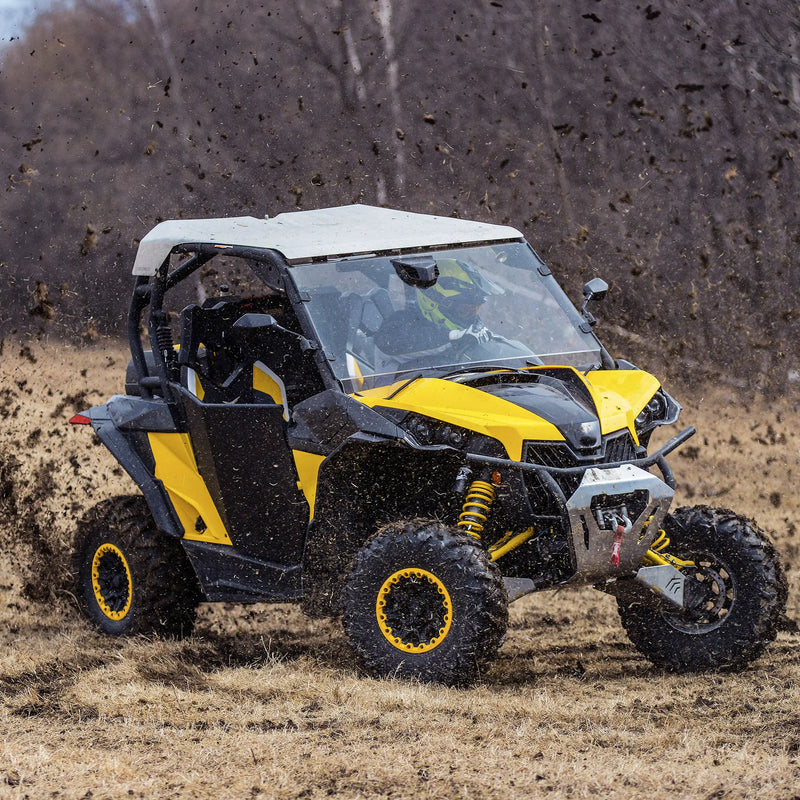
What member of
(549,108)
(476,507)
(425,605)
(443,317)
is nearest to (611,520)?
(476,507)

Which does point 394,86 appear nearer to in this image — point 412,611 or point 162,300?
point 162,300

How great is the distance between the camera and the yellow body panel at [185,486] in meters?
7.16

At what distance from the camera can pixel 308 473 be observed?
658 cm

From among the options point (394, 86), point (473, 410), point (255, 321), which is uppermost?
point (394, 86)

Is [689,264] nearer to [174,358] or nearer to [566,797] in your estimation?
[174,358]

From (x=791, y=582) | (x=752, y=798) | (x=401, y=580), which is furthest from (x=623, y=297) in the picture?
(x=752, y=798)

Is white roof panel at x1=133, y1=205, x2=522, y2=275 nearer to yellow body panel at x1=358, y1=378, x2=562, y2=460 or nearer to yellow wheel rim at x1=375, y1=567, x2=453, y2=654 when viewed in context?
yellow body panel at x1=358, y1=378, x2=562, y2=460

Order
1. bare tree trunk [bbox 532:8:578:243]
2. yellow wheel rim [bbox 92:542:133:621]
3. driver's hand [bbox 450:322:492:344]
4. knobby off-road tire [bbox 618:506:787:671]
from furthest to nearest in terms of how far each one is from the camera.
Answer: bare tree trunk [bbox 532:8:578:243]
yellow wheel rim [bbox 92:542:133:621]
driver's hand [bbox 450:322:492:344]
knobby off-road tire [bbox 618:506:787:671]

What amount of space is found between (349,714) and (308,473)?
137 centimetres

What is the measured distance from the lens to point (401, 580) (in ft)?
19.6

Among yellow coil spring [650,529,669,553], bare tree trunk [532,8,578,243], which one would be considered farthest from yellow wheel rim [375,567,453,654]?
bare tree trunk [532,8,578,243]

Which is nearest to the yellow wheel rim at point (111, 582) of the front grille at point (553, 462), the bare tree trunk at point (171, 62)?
the front grille at point (553, 462)

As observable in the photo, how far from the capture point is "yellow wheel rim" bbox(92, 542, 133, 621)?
25.5 feet

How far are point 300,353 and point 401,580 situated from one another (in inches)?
58.9
